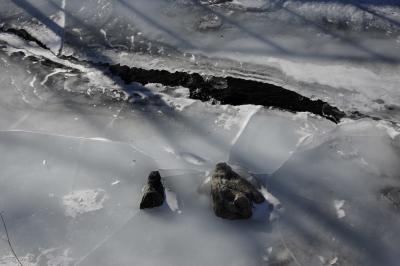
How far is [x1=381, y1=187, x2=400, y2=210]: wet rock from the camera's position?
2607 mm

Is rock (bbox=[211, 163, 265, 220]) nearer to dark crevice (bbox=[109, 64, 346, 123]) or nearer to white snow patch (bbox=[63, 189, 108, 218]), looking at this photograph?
white snow patch (bbox=[63, 189, 108, 218])

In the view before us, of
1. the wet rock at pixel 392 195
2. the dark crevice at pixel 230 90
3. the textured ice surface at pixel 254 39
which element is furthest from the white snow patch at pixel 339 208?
the textured ice surface at pixel 254 39

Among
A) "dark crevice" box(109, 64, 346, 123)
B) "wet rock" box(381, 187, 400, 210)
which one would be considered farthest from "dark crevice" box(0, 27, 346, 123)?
"wet rock" box(381, 187, 400, 210)

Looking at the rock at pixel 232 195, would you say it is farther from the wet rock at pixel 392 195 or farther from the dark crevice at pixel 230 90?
the dark crevice at pixel 230 90

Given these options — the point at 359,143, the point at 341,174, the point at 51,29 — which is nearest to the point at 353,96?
the point at 359,143

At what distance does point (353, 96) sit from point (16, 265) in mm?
2562

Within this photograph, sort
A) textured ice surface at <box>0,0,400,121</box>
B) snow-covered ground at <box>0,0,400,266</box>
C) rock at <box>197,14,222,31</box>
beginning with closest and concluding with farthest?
snow-covered ground at <box>0,0,400,266</box> → textured ice surface at <box>0,0,400,121</box> → rock at <box>197,14,222,31</box>

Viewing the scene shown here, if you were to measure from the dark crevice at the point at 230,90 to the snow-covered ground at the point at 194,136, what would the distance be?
0.27ft

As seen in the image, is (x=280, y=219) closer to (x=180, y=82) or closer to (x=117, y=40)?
(x=180, y=82)

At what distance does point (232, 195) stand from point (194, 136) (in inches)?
28.3

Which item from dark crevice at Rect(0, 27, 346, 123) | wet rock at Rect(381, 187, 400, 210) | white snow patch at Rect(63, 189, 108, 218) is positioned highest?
dark crevice at Rect(0, 27, 346, 123)

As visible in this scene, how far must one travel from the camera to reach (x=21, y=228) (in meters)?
2.68

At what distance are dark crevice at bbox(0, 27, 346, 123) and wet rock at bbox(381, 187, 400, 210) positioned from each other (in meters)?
0.68

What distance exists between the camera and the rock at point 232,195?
101 inches
